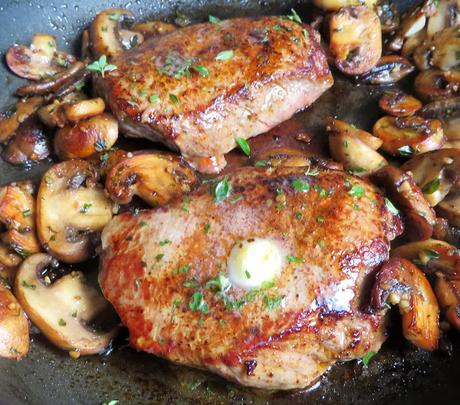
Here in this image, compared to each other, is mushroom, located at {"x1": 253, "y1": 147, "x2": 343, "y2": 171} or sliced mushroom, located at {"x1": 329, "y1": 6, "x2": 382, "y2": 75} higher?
sliced mushroom, located at {"x1": 329, "y1": 6, "x2": 382, "y2": 75}

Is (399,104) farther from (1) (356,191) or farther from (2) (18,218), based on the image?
(2) (18,218)

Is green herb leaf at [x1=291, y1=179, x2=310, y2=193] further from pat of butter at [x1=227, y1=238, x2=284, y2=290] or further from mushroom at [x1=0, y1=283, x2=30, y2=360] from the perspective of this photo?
mushroom at [x1=0, y1=283, x2=30, y2=360]

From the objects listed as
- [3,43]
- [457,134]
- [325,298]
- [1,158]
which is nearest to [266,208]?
[325,298]

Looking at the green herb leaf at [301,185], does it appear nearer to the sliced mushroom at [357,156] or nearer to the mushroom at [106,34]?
the sliced mushroom at [357,156]

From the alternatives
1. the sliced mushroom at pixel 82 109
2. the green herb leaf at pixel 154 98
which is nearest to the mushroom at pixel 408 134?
the green herb leaf at pixel 154 98

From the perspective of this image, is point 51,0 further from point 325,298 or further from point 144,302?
point 325,298

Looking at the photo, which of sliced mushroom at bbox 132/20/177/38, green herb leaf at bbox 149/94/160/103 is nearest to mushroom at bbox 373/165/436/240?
green herb leaf at bbox 149/94/160/103
